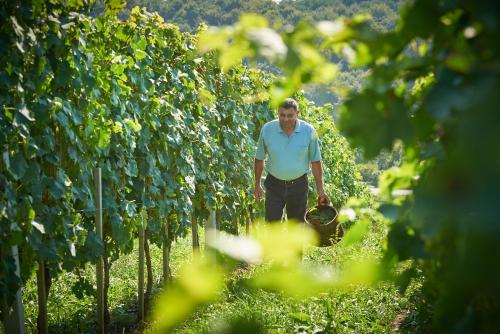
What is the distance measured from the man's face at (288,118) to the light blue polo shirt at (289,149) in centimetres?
7

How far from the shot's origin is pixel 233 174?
7.61 meters

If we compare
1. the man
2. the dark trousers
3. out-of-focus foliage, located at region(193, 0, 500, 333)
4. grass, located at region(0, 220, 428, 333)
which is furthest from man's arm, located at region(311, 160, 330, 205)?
out-of-focus foliage, located at region(193, 0, 500, 333)

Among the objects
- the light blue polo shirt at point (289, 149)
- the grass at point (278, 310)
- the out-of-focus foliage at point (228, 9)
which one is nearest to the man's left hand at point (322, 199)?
the light blue polo shirt at point (289, 149)

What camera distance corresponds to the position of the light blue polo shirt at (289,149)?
19.4 feet

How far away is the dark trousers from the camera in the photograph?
19.9 ft

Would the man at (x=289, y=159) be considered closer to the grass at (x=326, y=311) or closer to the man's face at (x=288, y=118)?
the man's face at (x=288, y=118)

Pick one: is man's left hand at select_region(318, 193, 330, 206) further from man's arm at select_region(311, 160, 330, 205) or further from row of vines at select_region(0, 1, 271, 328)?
row of vines at select_region(0, 1, 271, 328)

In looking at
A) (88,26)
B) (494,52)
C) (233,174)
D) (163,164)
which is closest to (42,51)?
(88,26)

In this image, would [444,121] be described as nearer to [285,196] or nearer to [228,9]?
[285,196]

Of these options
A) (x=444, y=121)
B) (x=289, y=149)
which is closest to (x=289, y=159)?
(x=289, y=149)

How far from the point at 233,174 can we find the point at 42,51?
477 cm

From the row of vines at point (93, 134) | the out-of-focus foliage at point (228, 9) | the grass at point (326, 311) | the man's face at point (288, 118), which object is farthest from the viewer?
the out-of-focus foliage at point (228, 9)

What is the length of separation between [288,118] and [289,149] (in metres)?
0.33

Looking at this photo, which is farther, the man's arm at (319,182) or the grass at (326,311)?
the man's arm at (319,182)
